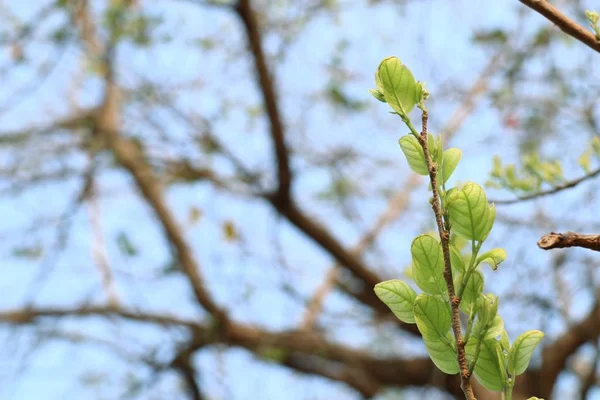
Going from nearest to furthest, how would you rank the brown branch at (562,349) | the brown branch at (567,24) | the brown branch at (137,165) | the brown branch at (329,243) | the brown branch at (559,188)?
the brown branch at (567,24), the brown branch at (559,188), the brown branch at (562,349), the brown branch at (329,243), the brown branch at (137,165)

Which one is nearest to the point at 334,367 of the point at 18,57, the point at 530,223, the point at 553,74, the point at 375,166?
the point at 375,166

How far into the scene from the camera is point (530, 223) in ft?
7.52

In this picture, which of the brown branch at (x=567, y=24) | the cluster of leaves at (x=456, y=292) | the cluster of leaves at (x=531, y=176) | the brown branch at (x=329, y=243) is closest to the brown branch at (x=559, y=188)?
the cluster of leaves at (x=531, y=176)

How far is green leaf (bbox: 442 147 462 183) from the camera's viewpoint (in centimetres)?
50

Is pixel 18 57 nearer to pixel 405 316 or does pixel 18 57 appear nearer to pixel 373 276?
pixel 373 276

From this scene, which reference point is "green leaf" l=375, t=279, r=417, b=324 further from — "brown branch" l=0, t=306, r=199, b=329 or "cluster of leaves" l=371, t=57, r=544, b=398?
"brown branch" l=0, t=306, r=199, b=329

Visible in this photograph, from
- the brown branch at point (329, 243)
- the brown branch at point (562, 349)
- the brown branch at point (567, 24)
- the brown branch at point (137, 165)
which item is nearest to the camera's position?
the brown branch at point (567, 24)

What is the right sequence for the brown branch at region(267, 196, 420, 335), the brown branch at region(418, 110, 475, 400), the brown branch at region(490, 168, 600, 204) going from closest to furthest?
the brown branch at region(418, 110, 475, 400) → the brown branch at region(490, 168, 600, 204) → the brown branch at region(267, 196, 420, 335)

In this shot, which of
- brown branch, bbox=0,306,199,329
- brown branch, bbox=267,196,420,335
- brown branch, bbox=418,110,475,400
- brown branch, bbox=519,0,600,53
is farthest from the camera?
brown branch, bbox=0,306,199,329

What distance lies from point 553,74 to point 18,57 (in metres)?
1.84

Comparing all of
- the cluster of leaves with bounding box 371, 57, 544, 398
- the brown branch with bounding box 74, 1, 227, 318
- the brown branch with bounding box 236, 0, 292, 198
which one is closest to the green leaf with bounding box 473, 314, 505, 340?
the cluster of leaves with bounding box 371, 57, 544, 398

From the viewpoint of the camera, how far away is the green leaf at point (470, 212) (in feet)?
1.55

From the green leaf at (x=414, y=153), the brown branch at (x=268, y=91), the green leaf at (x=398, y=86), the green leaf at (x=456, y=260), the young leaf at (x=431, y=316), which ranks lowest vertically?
the young leaf at (x=431, y=316)

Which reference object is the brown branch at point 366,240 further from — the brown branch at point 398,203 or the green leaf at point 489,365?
the green leaf at point 489,365
